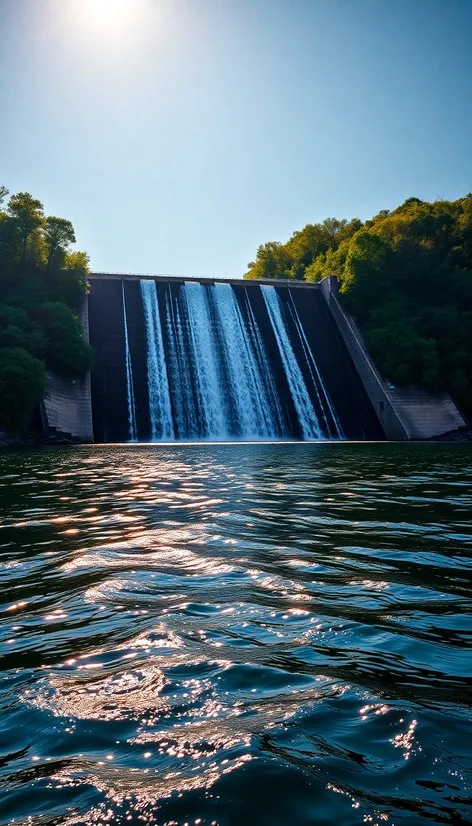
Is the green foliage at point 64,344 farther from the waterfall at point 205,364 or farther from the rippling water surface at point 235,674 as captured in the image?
the rippling water surface at point 235,674

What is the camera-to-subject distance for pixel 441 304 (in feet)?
159

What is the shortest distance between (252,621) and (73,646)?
114 centimetres

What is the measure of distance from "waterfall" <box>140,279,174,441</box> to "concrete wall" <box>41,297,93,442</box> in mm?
3848

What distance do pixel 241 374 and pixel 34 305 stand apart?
13.5 meters

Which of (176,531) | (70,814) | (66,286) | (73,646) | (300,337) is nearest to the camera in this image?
(70,814)

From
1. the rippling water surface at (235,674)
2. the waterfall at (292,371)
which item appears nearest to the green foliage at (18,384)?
the waterfall at (292,371)

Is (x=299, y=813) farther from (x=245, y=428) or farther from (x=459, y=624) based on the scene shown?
(x=245, y=428)

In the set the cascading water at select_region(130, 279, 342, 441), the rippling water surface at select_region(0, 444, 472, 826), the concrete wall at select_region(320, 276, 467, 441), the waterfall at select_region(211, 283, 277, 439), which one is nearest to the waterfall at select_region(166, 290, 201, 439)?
the cascading water at select_region(130, 279, 342, 441)

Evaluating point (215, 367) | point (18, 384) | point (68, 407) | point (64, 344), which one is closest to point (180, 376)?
point (215, 367)

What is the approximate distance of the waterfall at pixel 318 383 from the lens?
128 feet

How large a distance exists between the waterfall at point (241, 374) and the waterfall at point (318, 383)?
383 cm

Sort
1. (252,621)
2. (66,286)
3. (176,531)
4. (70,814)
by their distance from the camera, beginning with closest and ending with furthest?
(70,814)
(252,621)
(176,531)
(66,286)

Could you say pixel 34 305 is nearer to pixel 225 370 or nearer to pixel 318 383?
pixel 225 370

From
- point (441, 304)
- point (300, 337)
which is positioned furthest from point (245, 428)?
point (441, 304)
